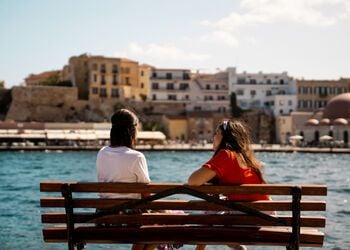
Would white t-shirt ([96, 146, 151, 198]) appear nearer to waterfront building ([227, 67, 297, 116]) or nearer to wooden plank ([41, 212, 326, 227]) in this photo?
wooden plank ([41, 212, 326, 227])

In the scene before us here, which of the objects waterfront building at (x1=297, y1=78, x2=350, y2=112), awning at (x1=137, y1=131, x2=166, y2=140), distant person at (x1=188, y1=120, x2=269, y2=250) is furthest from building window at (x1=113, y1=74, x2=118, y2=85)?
distant person at (x1=188, y1=120, x2=269, y2=250)

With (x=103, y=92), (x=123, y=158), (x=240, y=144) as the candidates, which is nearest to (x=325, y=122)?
(x=103, y=92)

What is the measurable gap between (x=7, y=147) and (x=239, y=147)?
71.7 m

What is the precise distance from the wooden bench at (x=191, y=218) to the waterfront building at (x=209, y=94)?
86.0 m

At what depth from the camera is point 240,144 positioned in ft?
19.4

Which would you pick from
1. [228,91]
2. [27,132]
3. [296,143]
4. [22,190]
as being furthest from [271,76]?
[22,190]

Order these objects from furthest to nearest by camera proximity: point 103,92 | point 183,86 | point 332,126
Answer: point 183,86 → point 103,92 → point 332,126

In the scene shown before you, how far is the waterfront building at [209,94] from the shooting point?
305 ft

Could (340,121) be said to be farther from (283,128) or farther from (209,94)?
(209,94)

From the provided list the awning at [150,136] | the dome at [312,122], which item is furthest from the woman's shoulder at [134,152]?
the dome at [312,122]

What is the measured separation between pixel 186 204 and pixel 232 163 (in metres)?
0.59

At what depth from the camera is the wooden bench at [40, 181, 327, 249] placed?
554cm

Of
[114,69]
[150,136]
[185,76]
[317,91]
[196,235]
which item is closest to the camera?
[196,235]

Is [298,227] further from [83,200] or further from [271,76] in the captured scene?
[271,76]
